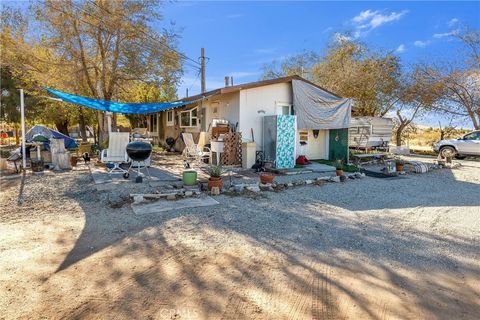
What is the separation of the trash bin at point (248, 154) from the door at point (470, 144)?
10.7m

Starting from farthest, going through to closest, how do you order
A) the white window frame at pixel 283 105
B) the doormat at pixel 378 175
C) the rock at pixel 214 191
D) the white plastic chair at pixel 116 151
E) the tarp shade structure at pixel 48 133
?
the tarp shade structure at pixel 48 133, the white window frame at pixel 283 105, the doormat at pixel 378 175, the white plastic chair at pixel 116 151, the rock at pixel 214 191

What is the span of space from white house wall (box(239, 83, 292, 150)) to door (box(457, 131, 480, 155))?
915 centimetres

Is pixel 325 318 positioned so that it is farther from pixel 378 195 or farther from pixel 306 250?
pixel 378 195

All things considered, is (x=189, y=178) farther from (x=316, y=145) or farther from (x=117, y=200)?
(x=316, y=145)

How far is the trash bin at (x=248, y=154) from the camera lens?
915 centimetres

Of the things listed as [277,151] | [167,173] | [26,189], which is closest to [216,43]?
[277,151]

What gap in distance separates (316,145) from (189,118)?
5891 millimetres

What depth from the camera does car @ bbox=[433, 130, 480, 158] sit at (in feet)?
43.5

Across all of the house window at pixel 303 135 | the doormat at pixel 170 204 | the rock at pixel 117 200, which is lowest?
the doormat at pixel 170 204

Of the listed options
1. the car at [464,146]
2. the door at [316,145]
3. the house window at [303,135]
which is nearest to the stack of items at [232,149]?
the house window at [303,135]

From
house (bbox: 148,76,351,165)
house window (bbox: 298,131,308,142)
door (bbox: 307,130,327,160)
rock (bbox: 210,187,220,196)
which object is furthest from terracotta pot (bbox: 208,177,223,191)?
door (bbox: 307,130,327,160)

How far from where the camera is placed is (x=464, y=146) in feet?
44.1

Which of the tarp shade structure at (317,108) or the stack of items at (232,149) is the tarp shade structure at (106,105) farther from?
the tarp shade structure at (317,108)

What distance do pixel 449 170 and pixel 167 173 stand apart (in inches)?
374
